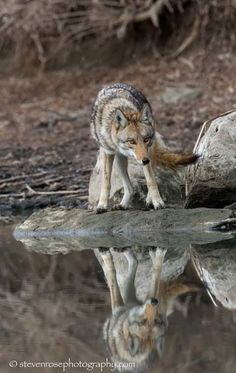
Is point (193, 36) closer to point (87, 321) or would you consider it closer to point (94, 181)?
point (94, 181)

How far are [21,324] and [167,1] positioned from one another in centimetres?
1356

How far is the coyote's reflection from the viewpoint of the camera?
255 inches

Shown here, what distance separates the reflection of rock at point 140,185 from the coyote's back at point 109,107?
20.3 inches

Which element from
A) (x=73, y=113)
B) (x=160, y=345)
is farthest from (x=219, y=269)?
(x=73, y=113)

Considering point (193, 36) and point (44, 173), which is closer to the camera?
point (44, 173)

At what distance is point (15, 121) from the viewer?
18.5 metres

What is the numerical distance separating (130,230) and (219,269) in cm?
184

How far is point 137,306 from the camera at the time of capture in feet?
24.8

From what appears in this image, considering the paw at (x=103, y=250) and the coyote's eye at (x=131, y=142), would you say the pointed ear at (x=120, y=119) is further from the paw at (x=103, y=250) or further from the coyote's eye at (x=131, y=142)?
the paw at (x=103, y=250)

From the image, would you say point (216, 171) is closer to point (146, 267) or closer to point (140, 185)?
point (140, 185)

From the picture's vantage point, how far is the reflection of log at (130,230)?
10.1m

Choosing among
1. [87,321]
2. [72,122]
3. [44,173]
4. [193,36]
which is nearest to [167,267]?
[87,321]

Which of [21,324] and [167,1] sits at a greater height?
[21,324]

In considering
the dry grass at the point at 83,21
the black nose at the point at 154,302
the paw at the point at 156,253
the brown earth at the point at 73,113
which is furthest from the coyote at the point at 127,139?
the dry grass at the point at 83,21
